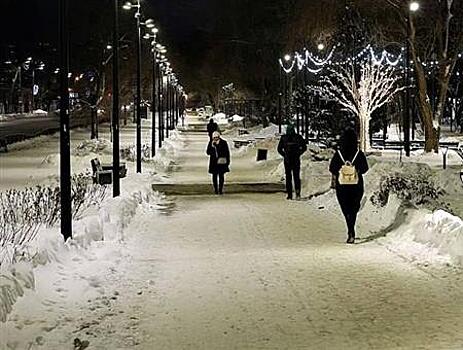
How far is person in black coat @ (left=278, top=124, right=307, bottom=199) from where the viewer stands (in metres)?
20.3

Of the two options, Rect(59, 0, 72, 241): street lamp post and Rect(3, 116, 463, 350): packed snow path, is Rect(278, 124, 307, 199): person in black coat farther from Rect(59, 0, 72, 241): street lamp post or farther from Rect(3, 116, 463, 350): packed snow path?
Rect(59, 0, 72, 241): street lamp post

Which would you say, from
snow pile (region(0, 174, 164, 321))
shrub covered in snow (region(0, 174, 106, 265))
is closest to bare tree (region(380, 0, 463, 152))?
snow pile (region(0, 174, 164, 321))

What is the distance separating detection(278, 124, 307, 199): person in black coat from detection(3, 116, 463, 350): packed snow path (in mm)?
5559

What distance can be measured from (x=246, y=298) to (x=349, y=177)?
480 centimetres

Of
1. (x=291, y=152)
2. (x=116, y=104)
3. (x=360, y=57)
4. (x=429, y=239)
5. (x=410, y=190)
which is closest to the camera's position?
(x=429, y=239)

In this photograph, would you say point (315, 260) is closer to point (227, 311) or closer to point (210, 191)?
point (227, 311)

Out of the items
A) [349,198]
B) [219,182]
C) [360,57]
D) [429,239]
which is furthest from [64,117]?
[360,57]

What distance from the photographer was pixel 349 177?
45.4ft

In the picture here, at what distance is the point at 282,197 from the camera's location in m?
21.5

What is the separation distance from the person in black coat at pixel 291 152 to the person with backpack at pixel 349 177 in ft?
20.1

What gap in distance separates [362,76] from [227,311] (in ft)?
109

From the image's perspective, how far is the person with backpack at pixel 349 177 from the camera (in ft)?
45.1

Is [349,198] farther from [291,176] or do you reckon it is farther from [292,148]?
[291,176]

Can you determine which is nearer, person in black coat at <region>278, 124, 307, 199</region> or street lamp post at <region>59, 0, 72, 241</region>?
street lamp post at <region>59, 0, 72, 241</region>
